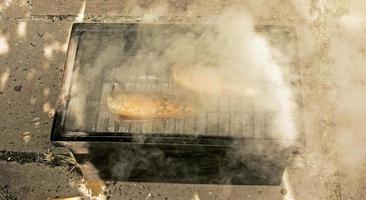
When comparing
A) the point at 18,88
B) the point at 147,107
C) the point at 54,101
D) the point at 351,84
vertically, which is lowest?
the point at 147,107

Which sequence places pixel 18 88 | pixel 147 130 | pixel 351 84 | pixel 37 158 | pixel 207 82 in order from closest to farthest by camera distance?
1. pixel 147 130
2. pixel 207 82
3. pixel 37 158
4. pixel 351 84
5. pixel 18 88

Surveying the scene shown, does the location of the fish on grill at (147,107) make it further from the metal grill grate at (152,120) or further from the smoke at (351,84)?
the smoke at (351,84)

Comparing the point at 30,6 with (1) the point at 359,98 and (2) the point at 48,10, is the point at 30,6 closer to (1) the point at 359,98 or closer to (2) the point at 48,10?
(2) the point at 48,10

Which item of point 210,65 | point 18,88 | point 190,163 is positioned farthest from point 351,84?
point 18,88

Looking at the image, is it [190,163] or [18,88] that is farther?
[18,88]

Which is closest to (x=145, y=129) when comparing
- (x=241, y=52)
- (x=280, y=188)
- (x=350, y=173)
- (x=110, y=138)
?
(x=110, y=138)

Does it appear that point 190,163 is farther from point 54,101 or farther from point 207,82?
point 54,101
